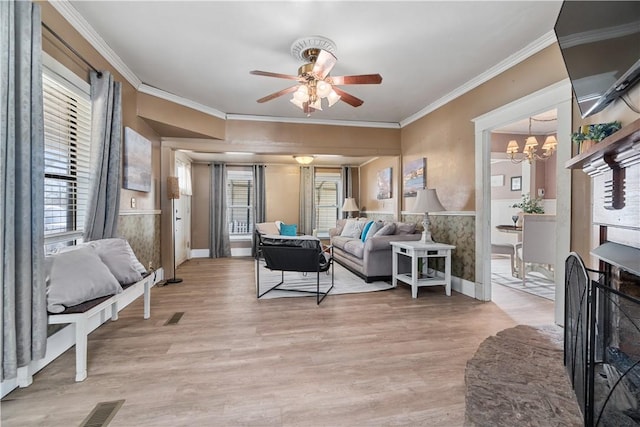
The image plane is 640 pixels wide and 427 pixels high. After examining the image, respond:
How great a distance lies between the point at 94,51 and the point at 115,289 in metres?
2.23

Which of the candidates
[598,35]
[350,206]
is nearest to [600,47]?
[598,35]

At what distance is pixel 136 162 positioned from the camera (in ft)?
11.6

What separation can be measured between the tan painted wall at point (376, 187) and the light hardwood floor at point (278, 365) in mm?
2709

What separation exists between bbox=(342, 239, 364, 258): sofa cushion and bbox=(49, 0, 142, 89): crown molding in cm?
381

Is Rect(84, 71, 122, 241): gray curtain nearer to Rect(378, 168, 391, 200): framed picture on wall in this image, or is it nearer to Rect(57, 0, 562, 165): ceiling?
Rect(57, 0, 562, 165): ceiling

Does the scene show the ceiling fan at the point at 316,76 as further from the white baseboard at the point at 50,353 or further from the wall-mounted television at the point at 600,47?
the white baseboard at the point at 50,353

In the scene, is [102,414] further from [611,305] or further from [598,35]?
[598,35]

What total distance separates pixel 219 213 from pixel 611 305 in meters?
6.76

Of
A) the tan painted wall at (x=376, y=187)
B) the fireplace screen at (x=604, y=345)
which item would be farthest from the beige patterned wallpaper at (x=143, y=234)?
the tan painted wall at (x=376, y=187)

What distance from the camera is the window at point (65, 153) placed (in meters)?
2.22

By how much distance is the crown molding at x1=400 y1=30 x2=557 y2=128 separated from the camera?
2654 mm

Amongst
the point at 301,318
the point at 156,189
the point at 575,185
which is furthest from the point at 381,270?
the point at 156,189

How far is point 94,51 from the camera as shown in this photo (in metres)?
2.69

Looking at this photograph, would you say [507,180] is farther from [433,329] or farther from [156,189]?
[156,189]
